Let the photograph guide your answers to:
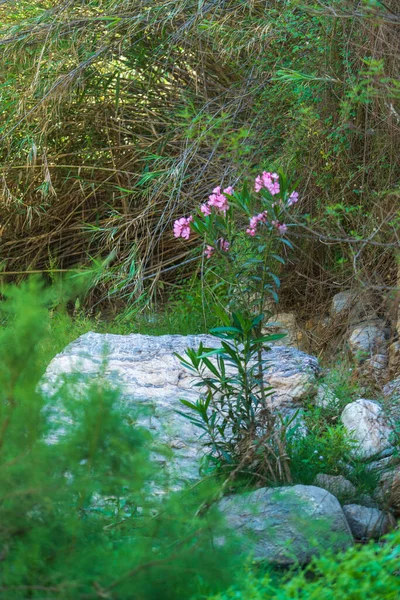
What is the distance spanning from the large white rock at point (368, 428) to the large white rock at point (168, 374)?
0.30m

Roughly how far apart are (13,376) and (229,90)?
4440mm

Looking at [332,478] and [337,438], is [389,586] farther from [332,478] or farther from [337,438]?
[337,438]

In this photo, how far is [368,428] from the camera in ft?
11.2

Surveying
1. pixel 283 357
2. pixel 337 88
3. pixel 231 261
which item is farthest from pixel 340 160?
pixel 231 261

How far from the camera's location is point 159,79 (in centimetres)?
639

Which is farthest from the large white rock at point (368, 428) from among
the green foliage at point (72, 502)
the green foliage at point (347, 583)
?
the green foliage at point (72, 502)

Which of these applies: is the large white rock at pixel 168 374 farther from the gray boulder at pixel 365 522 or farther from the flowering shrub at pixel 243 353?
the gray boulder at pixel 365 522

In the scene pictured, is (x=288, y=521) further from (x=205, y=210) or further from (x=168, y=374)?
(x=168, y=374)

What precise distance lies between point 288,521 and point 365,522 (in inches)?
14.2

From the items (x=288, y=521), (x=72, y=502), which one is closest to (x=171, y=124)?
(x=288, y=521)

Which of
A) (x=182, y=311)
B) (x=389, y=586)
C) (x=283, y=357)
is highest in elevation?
(x=389, y=586)

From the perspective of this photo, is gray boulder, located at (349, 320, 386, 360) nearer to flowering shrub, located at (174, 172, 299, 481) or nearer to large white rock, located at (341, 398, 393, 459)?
large white rock, located at (341, 398, 393, 459)

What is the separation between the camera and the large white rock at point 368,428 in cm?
335

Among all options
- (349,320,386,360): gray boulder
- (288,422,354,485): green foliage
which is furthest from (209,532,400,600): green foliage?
(349,320,386,360): gray boulder
